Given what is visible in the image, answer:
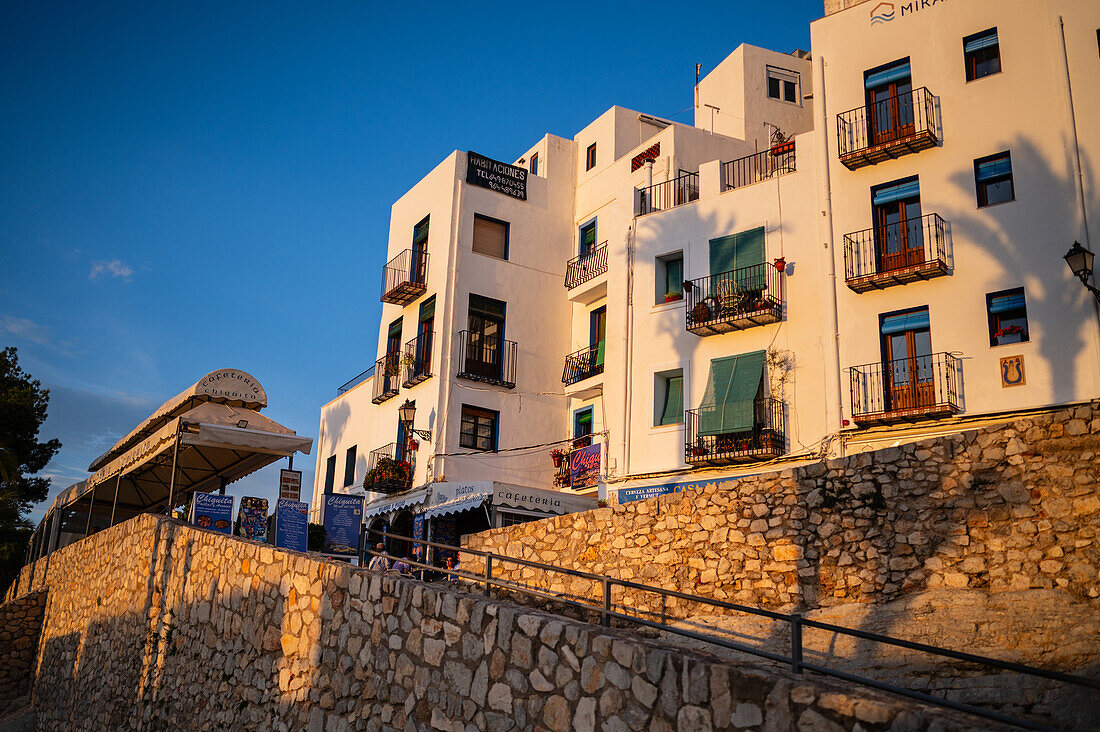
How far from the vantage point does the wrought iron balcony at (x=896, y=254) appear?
59.6 feet

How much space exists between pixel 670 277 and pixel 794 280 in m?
3.69

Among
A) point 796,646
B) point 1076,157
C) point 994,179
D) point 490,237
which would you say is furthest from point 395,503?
point 796,646

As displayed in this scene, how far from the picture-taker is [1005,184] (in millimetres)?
18000

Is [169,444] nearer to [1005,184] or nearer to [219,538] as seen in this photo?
[219,538]

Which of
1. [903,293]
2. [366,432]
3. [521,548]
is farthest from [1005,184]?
[366,432]

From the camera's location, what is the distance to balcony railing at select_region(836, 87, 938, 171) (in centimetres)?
1894

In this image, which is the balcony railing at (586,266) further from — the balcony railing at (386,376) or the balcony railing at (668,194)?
the balcony railing at (386,376)

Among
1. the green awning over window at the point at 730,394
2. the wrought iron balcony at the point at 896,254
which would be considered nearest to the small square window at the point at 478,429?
the green awning over window at the point at 730,394

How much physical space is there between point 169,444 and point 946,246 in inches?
595

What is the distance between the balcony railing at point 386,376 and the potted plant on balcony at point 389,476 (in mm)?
2858

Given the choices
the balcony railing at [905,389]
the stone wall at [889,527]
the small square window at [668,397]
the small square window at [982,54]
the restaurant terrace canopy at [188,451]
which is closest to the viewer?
the stone wall at [889,527]

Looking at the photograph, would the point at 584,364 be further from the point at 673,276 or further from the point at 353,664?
the point at 353,664

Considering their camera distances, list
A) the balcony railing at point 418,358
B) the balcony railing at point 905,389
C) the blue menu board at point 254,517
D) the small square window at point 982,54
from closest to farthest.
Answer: the blue menu board at point 254,517 < the balcony railing at point 905,389 < the small square window at point 982,54 < the balcony railing at point 418,358

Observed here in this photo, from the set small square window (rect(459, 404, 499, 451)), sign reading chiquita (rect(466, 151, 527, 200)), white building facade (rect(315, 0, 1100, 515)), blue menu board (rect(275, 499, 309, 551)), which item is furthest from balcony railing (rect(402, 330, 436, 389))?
blue menu board (rect(275, 499, 309, 551))
